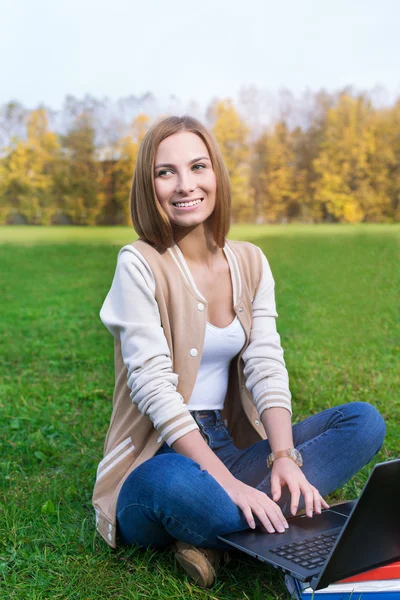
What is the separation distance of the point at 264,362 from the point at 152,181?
2.13ft

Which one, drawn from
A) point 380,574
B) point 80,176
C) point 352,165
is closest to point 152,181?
point 380,574

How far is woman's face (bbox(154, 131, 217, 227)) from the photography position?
7.50ft

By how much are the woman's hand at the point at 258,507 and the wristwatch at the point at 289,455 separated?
0.58 ft

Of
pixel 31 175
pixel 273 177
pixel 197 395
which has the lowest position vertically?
pixel 31 175

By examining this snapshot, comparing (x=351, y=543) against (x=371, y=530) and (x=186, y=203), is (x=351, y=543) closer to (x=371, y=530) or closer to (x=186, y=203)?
(x=371, y=530)

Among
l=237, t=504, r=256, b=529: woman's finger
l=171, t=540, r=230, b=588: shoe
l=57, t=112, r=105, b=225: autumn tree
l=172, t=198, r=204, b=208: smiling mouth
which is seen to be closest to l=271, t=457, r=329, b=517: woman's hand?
l=237, t=504, r=256, b=529: woman's finger

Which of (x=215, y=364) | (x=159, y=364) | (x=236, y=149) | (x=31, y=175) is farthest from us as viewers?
(x=31, y=175)

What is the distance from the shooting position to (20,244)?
1583cm

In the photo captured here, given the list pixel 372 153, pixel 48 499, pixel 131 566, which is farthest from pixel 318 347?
pixel 372 153

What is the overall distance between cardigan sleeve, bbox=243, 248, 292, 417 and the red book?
1.96ft

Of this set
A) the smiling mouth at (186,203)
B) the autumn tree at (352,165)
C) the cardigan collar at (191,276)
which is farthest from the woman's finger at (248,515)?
the autumn tree at (352,165)

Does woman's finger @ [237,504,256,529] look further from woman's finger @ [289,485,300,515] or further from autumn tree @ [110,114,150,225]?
autumn tree @ [110,114,150,225]

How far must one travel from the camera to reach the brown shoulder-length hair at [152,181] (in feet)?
7.47

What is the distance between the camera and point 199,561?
2.01 meters
